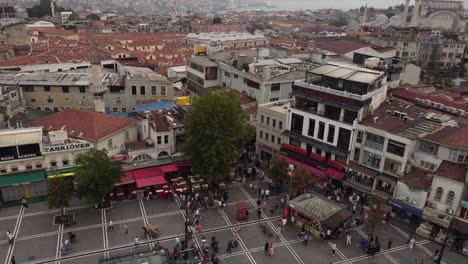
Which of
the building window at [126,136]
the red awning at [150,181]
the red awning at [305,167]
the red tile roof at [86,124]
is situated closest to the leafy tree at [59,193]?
the red tile roof at [86,124]

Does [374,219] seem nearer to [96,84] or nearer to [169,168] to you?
[169,168]

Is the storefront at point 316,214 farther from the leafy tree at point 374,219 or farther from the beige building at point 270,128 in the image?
the beige building at point 270,128

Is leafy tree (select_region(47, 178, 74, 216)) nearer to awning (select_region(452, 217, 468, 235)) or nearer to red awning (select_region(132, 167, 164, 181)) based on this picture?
red awning (select_region(132, 167, 164, 181))

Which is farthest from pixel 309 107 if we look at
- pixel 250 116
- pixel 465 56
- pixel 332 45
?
pixel 465 56

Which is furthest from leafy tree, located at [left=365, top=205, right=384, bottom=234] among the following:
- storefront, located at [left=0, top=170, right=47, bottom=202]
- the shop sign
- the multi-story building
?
storefront, located at [left=0, top=170, right=47, bottom=202]

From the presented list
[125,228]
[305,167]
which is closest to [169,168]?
[125,228]

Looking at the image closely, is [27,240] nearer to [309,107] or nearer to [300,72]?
[309,107]
